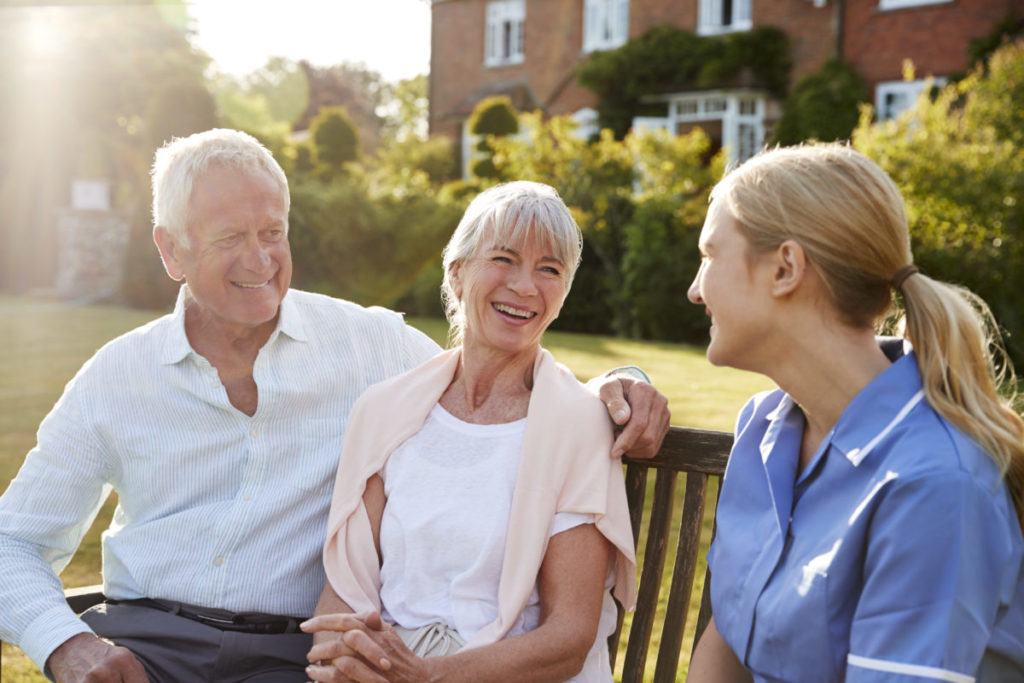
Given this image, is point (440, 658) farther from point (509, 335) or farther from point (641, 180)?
point (641, 180)

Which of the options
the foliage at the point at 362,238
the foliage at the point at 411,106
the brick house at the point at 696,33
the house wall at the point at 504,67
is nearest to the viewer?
the foliage at the point at 362,238

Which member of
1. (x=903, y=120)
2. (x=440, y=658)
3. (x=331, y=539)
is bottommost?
(x=440, y=658)

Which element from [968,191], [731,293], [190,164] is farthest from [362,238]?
[731,293]

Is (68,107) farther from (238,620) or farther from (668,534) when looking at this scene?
(668,534)

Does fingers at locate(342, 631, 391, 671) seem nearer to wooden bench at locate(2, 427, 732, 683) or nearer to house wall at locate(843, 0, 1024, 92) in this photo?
wooden bench at locate(2, 427, 732, 683)

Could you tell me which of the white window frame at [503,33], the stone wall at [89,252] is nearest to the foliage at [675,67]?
the white window frame at [503,33]

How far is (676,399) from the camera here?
30.7ft

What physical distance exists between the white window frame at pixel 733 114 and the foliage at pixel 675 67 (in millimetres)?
311

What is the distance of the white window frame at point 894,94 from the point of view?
68.2ft

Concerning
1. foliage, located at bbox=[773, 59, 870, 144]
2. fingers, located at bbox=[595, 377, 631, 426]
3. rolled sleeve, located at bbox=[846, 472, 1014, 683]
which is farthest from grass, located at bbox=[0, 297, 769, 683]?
foliage, located at bbox=[773, 59, 870, 144]

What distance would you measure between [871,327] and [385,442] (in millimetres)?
1290

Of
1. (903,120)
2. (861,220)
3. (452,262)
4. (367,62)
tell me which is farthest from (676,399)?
(367,62)

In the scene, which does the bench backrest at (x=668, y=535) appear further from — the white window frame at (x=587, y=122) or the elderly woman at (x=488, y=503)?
the white window frame at (x=587, y=122)

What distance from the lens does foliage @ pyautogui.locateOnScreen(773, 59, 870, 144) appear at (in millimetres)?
20625
